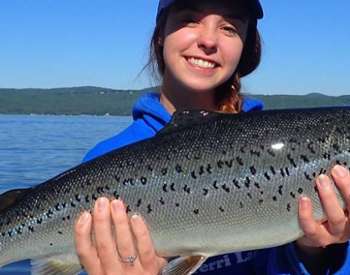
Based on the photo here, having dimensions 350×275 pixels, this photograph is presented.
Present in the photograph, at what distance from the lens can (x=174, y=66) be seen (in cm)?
565

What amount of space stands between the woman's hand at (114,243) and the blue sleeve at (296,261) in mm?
841

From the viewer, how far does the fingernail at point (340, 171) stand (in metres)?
4.67

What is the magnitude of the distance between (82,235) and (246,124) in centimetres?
141

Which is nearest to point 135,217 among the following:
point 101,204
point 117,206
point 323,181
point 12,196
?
point 117,206

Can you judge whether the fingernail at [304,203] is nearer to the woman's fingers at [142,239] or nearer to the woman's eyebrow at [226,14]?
the woman's fingers at [142,239]

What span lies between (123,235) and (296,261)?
1.29 meters

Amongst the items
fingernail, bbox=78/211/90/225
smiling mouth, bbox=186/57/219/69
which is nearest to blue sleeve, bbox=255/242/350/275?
fingernail, bbox=78/211/90/225

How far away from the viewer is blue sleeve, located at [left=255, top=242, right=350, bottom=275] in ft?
16.5

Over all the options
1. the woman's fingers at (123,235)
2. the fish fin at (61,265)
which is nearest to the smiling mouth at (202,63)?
the woman's fingers at (123,235)

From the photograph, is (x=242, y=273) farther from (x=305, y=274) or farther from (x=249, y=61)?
(x=249, y=61)

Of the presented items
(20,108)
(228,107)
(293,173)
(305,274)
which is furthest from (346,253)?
(20,108)

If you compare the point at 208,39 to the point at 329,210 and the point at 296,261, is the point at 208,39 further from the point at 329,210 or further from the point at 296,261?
the point at 296,261

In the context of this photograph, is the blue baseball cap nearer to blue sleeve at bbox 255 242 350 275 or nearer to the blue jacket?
the blue jacket

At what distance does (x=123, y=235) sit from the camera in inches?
191
